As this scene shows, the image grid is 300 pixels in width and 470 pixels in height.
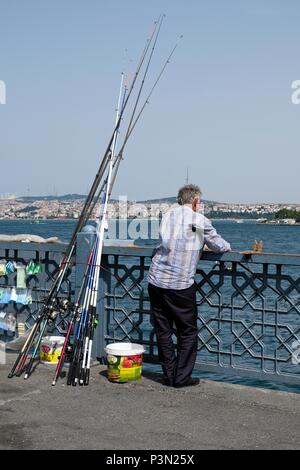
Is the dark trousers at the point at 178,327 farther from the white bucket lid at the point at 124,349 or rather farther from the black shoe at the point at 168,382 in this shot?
the white bucket lid at the point at 124,349

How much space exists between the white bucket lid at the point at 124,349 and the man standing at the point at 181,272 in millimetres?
259

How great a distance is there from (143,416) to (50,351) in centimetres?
183

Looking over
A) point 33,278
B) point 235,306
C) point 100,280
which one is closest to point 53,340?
point 100,280

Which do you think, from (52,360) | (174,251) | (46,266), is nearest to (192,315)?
(174,251)

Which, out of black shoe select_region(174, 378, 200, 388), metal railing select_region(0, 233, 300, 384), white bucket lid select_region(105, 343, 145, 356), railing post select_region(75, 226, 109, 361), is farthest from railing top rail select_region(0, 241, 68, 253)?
black shoe select_region(174, 378, 200, 388)

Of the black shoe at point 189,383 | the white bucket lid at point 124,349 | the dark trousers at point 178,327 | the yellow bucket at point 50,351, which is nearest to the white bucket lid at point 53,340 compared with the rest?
the yellow bucket at point 50,351

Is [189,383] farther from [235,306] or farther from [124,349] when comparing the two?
[235,306]

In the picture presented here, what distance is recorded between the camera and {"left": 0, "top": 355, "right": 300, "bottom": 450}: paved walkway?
4.50 m

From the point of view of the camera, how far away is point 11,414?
509 cm

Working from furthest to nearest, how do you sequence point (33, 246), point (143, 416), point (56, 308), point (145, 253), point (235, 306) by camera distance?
point (33, 246) → point (56, 308) → point (145, 253) → point (235, 306) → point (143, 416)

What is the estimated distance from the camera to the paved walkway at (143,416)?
177 inches

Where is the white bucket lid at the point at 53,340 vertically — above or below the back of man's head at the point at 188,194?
below

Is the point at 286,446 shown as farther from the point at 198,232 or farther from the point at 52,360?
the point at 52,360

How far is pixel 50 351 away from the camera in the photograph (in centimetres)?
670
